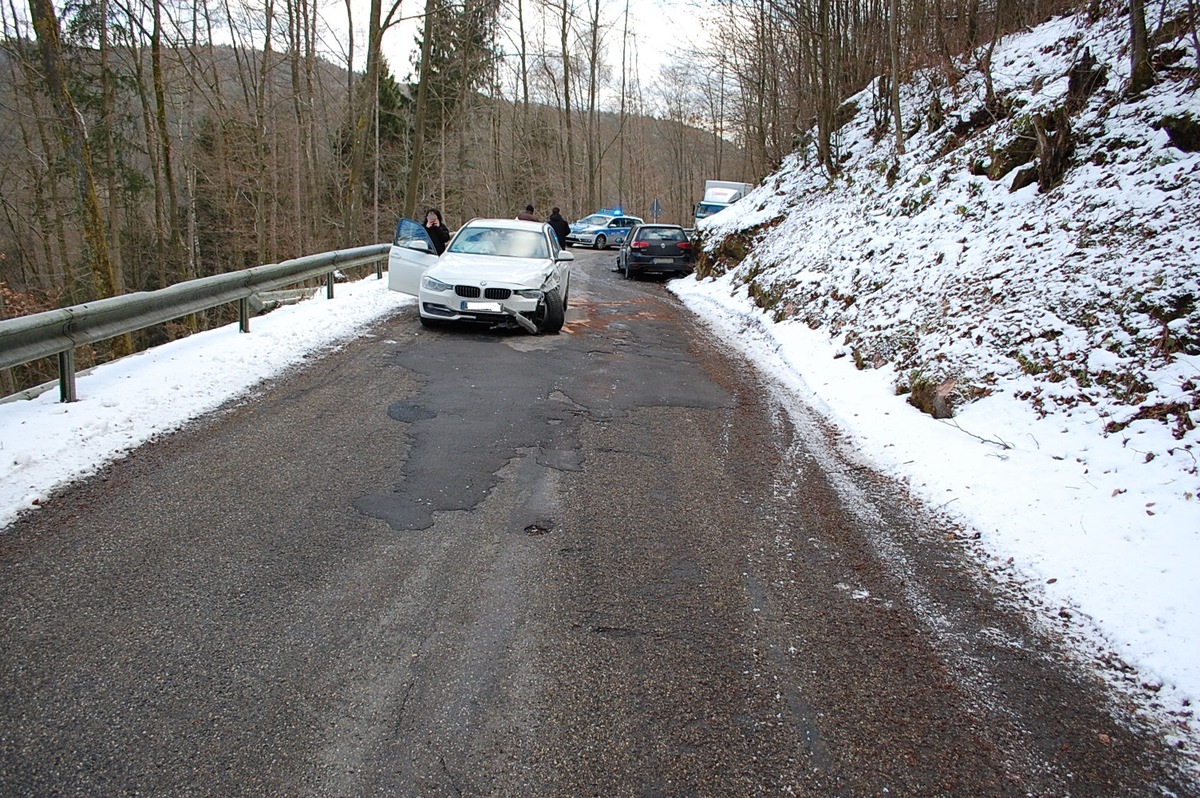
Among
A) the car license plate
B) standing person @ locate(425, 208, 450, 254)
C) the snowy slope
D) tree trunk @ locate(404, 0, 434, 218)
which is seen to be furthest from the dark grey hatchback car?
the car license plate

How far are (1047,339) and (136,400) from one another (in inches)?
317

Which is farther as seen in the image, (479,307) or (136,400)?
(479,307)

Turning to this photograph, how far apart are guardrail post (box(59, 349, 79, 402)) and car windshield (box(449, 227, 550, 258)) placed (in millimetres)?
6323

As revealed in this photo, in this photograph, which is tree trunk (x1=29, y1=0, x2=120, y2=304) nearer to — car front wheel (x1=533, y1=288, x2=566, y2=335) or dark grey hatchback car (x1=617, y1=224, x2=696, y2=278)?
car front wheel (x1=533, y1=288, x2=566, y2=335)

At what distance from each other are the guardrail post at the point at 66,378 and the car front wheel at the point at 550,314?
580 centimetres

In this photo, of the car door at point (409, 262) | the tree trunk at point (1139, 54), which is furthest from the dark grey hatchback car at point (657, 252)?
the tree trunk at point (1139, 54)

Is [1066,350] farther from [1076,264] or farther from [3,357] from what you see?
[3,357]

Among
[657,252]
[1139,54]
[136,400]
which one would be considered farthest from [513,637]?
[657,252]

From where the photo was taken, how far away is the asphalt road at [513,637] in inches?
100

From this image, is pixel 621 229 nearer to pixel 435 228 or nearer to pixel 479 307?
pixel 435 228

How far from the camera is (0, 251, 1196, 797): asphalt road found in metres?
2.54

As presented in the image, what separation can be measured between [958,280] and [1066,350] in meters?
2.62

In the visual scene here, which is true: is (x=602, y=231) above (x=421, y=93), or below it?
below

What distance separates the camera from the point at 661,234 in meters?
21.3
